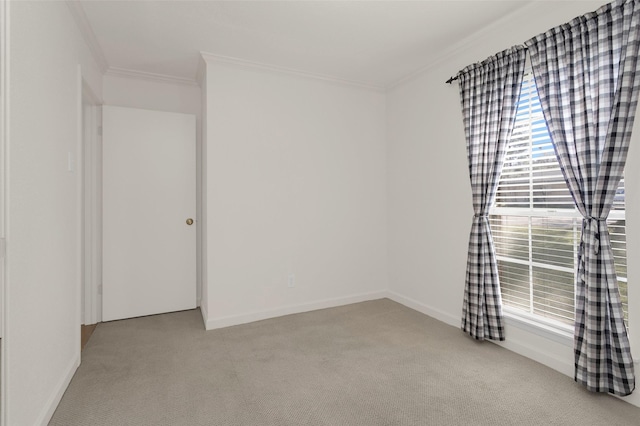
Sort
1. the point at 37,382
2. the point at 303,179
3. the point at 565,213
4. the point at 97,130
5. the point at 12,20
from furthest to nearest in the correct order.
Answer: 1. the point at 303,179
2. the point at 97,130
3. the point at 565,213
4. the point at 37,382
5. the point at 12,20

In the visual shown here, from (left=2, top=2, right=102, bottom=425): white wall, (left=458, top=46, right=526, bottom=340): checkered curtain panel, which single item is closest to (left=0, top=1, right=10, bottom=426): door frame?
(left=2, top=2, right=102, bottom=425): white wall

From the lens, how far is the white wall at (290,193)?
127 inches

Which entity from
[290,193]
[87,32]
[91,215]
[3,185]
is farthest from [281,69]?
[3,185]

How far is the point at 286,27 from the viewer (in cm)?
270

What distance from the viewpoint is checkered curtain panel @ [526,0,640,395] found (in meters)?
1.90

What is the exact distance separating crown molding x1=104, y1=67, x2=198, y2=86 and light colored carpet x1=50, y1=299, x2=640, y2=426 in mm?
2537

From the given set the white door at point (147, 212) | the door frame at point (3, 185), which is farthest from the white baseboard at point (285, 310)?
the door frame at point (3, 185)

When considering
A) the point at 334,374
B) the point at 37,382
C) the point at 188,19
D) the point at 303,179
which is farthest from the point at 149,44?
the point at 334,374

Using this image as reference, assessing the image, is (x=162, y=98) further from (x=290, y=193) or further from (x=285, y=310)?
(x=285, y=310)

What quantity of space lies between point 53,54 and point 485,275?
10.9 ft

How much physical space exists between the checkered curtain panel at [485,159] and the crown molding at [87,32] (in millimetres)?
2986

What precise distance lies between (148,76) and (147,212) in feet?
4.72

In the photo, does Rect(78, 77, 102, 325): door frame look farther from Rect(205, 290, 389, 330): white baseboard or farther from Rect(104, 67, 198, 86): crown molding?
Rect(205, 290, 389, 330): white baseboard

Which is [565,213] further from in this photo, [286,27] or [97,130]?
[97,130]
